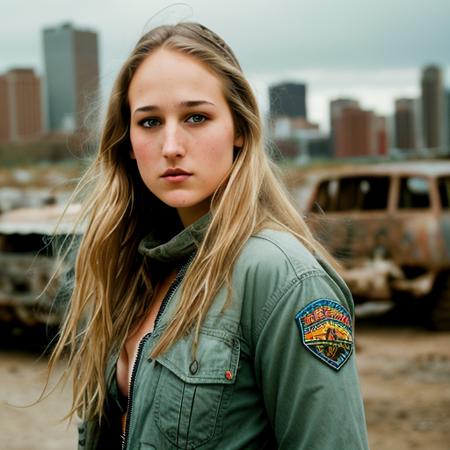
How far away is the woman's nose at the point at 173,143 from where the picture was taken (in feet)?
5.70

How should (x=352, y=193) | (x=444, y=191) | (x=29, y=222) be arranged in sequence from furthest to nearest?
1. (x=352, y=193)
2. (x=444, y=191)
3. (x=29, y=222)

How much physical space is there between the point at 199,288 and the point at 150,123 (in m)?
0.43

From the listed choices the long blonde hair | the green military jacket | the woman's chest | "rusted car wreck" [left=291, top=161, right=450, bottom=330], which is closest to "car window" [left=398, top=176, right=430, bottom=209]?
"rusted car wreck" [left=291, top=161, right=450, bottom=330]

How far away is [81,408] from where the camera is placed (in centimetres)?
198

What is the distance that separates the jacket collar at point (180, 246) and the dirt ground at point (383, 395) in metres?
2.49

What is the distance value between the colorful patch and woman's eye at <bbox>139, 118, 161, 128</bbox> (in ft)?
1.93

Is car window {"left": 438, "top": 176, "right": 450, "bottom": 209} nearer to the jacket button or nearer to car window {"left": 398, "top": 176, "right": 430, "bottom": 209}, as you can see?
car window {"left": 398, "top": 176, "right": 430, "bottom": 209}

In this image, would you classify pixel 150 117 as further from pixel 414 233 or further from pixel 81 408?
pixel 414 233

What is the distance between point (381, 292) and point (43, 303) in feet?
10.8

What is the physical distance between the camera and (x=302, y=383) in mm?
1464

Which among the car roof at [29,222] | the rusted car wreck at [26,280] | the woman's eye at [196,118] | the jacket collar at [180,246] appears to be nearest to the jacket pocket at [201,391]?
the jacket collar at [180,246]

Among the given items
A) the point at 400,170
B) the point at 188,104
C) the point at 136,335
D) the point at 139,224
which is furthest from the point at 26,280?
the point at 188,104

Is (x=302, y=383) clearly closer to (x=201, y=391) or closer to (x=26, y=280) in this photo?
(x=201, y=391)

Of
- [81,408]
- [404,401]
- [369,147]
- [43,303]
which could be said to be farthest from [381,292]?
[369,147]
